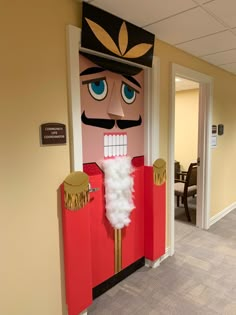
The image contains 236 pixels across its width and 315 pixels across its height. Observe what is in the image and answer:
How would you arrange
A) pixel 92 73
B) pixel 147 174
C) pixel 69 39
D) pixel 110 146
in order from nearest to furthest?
pixel 69 39 < pixel 92 73 < pixel 110 146 < pixel 147 174

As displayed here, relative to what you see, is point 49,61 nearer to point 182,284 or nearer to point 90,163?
point 90,163

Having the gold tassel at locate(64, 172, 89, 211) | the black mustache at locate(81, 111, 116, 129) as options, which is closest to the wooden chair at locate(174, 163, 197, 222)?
the black mustache at locate(81, 111, 116, 129)

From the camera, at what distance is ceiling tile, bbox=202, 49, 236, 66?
9.36 feet

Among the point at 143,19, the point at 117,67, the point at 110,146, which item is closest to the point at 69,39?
the point at 117,67

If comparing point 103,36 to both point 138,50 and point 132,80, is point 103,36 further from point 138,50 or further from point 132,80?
point 132,80

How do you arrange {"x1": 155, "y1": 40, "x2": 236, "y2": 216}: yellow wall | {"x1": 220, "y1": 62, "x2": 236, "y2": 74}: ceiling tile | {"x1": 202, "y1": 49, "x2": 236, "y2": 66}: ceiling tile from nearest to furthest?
{"x1": 155, "y1": 40, "x2": 236, "y2": 216}: yellow wall < {"x1": 202, "y1": 49, "x2": 236, "y2": 66}: ceiling tile < {"x1": 220, "y1": 62, "x2": 236, "y2": 74}: ceiling tile

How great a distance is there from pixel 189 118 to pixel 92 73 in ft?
13.2

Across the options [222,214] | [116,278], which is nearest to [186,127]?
[222,214]

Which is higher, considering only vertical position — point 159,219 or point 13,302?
point 159,219

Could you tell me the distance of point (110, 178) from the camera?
2.07m

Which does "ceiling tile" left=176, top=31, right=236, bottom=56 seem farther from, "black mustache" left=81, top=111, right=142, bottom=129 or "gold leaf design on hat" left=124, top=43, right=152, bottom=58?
"black mustache" left=81, top=111, right=142, bottom=129

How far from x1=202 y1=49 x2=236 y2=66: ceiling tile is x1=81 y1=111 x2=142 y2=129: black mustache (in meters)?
1.40

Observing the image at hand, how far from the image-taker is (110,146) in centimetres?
210

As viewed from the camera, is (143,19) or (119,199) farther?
(119,199)
